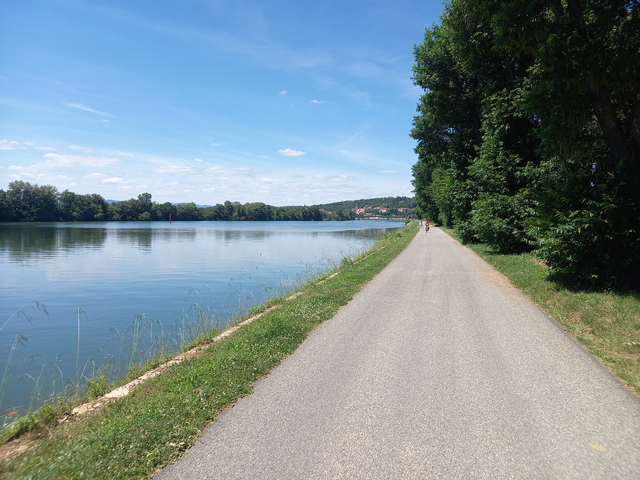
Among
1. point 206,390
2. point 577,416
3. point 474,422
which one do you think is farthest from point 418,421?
point 206,390

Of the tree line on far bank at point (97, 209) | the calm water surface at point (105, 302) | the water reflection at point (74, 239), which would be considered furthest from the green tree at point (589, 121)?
the tree line on far bank at point (97, 209)

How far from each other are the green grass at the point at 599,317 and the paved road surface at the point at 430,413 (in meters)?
0.27

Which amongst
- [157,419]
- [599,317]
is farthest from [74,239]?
[599,317]

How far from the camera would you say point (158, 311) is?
482 inches

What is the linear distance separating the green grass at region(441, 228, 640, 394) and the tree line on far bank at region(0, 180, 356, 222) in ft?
376

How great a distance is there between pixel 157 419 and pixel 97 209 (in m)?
130

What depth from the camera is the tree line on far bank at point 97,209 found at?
92.2 meters

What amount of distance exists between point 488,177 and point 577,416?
16547 mm

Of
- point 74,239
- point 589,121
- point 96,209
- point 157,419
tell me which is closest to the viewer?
point 157,419

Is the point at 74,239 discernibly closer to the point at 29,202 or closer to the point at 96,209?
the point at 29,202

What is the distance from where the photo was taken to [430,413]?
156 inches

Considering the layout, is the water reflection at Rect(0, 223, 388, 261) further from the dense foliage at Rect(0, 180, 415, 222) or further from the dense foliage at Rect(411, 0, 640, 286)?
the dense foliage at Rect(0, 180, 415, 222)

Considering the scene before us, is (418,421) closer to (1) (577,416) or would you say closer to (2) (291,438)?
(2) (291,438)

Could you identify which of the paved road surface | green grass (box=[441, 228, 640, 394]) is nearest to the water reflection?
the paved road surface
